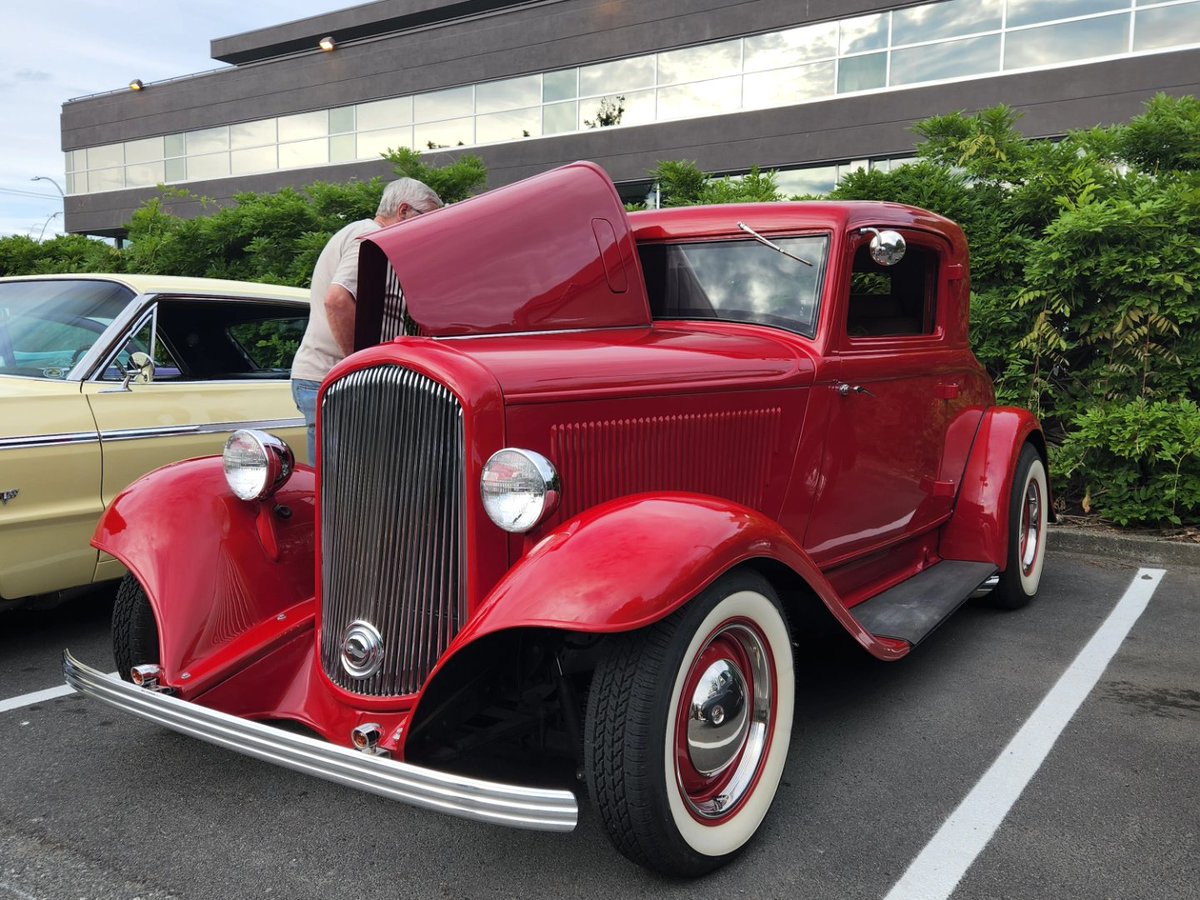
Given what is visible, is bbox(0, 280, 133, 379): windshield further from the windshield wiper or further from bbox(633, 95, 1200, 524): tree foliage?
bbox(633, 95, 1200, 524): tree foliage

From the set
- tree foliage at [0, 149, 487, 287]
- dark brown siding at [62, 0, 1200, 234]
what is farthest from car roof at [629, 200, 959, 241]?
dark brown siding at [62, 0, 1200, 234]

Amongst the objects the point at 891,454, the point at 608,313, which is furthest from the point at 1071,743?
the point at 608,313

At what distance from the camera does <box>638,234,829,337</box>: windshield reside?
336 centimetres

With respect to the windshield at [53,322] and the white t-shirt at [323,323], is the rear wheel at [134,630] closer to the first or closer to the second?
the white t-shirt at [323,323]

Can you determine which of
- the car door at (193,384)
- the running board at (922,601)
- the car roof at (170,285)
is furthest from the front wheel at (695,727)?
the car roof at (170,285)

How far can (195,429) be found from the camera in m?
4.52

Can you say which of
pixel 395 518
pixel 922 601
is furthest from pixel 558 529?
pixel 922 601

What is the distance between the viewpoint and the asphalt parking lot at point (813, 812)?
2.24m

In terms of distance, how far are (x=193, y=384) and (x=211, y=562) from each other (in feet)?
6.87

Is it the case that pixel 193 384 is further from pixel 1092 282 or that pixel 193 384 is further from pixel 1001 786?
pixel 1092 282

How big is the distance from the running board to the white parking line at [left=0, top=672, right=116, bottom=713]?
2.78m

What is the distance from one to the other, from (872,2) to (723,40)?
3581mm

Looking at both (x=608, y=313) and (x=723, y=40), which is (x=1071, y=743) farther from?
(x=723, y=40)

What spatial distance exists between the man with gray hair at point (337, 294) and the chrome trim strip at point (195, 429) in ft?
1.21
